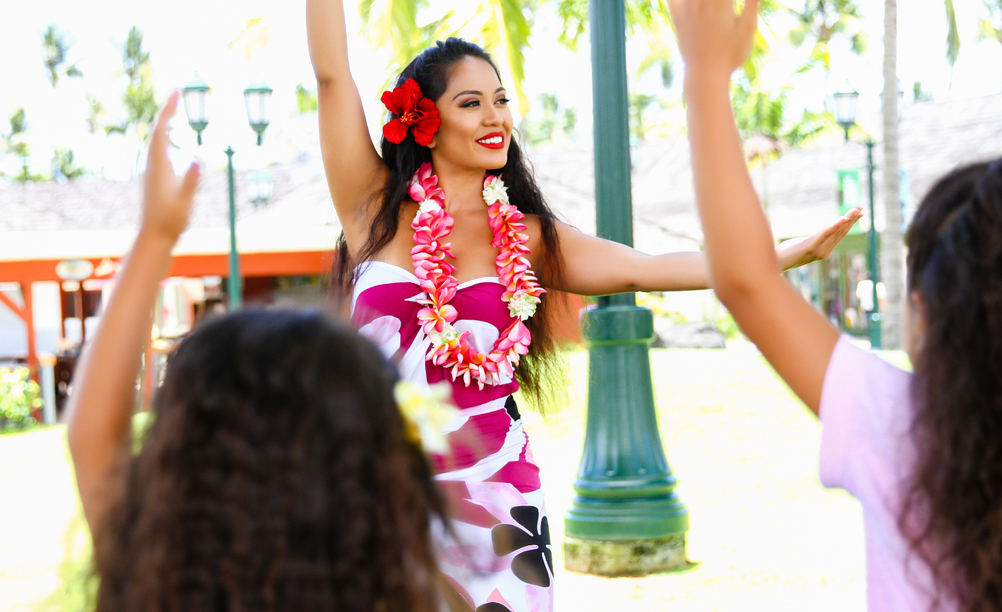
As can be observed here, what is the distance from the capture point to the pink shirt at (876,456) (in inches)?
50.9

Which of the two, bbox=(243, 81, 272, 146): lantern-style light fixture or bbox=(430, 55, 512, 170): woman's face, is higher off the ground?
bbox=(243, 81, 272, 146): lantern-style light fixture

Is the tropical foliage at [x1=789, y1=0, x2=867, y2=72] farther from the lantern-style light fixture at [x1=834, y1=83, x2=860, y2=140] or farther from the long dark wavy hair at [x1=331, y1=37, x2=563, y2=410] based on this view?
Answer: the long dark wavy hair at [x1=331, y1=37, x2=563, y2=410]

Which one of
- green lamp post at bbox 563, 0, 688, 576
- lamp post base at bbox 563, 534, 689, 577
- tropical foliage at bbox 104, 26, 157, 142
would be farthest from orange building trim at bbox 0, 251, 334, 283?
tropical foliage at bbox 104, 26, 157, 142

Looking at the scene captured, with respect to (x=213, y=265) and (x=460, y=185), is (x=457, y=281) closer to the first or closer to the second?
(x=460, y=185)

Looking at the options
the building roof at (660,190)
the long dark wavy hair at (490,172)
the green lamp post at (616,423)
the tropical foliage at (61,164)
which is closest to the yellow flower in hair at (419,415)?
the long dark wavy hair at (490,172)

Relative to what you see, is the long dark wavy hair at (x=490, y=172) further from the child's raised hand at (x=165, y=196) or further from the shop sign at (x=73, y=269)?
the shop sign at (x=73, y=269)

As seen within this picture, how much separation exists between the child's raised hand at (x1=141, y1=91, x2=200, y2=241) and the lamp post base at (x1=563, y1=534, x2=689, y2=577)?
3993 mm

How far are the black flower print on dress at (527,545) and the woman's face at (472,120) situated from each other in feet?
3.14

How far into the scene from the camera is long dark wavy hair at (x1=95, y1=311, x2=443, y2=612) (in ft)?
3.62

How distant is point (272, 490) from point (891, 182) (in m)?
15.8

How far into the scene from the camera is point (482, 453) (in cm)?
246

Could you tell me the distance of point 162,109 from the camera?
1.41 metres

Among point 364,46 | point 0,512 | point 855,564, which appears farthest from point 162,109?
point 364,46

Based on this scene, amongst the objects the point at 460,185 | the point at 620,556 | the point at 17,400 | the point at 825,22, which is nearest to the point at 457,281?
the point at 460,185
